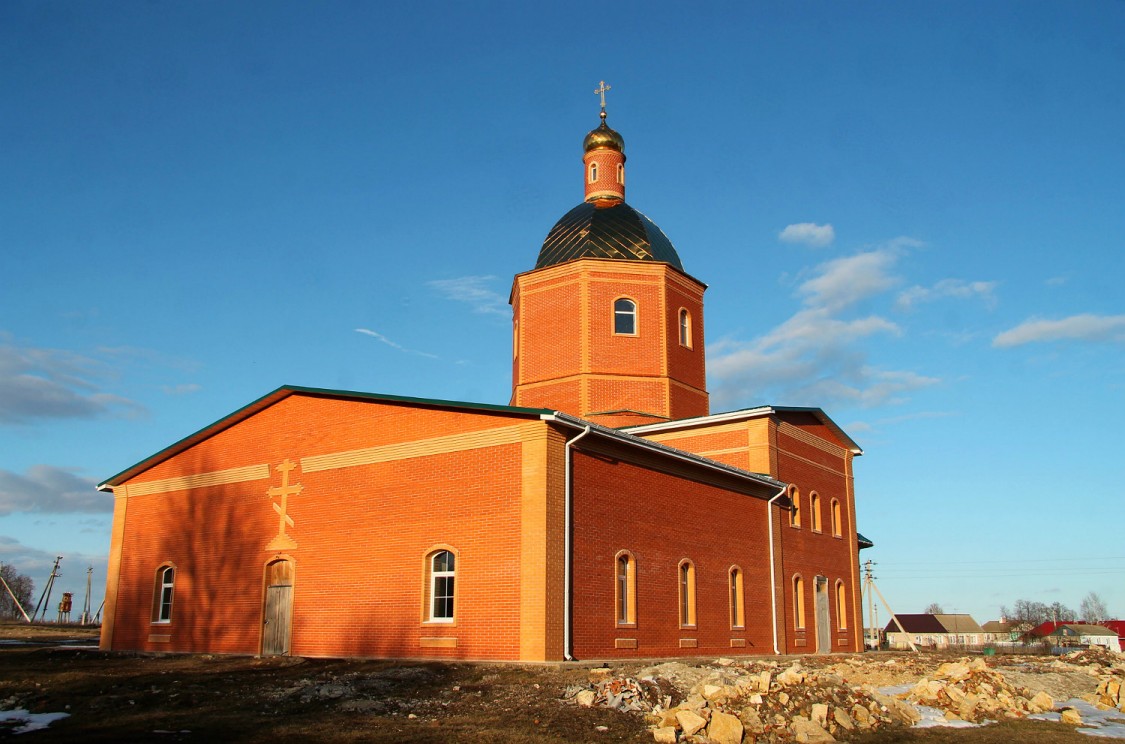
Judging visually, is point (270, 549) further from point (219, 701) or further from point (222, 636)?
point (219, 701)

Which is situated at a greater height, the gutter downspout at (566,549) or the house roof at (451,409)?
the house roof at (451,409)

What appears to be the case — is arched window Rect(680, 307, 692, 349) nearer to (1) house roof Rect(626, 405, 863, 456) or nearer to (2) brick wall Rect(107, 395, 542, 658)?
(1) house roof Rect(626, 405, 863, 456)

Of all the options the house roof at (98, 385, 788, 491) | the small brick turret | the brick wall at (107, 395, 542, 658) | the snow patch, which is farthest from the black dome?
the snow patch

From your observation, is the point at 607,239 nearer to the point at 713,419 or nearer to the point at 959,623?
the point at 713,419

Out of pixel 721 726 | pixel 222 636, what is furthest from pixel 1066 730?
pixel 222 636

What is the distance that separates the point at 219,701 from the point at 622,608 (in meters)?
7.37

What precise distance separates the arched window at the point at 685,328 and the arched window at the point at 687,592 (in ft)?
25.6

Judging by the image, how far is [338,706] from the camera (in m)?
11.7

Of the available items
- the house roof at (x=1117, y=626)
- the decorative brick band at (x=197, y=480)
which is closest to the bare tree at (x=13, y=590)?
the decorative brick band at (x=197, y=480)

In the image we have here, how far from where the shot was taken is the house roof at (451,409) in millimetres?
16047

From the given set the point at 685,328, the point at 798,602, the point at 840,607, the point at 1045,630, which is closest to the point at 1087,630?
the point at 1045,630

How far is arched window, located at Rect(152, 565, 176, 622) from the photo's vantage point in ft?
70.2

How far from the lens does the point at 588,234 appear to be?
25.9m

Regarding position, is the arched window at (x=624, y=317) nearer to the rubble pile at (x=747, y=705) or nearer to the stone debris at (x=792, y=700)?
the stone debris at (x=792, y=700)
